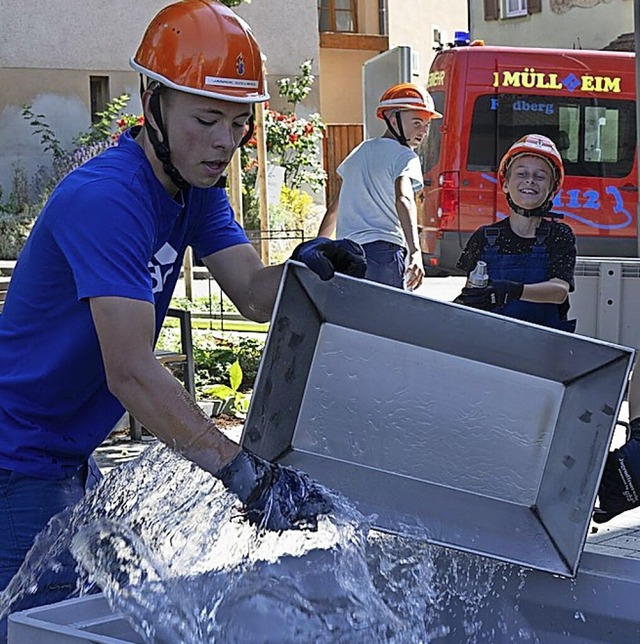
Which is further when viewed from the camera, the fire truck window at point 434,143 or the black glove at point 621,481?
the fire truck window at point 434,143

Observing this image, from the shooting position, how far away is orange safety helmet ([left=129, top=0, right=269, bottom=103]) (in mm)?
2418

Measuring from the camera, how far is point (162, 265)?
2.63 metres

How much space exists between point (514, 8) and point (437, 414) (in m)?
25.8

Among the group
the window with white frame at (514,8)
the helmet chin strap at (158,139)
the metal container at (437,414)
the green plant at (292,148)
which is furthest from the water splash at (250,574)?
the window with white frame at (514,8)

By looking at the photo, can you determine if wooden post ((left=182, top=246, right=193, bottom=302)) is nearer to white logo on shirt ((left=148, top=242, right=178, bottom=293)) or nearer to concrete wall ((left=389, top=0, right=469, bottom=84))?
white logo on shirt ((left=148, top=242, right=178, bottom=293))

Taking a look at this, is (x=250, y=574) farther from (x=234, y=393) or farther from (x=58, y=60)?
(x=58, y=60)

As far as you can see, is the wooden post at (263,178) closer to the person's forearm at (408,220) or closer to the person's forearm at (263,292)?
the person's forearm at (408,220)

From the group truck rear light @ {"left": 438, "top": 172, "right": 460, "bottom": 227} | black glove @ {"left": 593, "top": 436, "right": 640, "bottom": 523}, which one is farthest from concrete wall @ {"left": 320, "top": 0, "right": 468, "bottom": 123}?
black glove @ {"left": 593, "top": 436, "right": 640, "bottom": 523}

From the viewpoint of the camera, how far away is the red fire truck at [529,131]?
14.3 meters

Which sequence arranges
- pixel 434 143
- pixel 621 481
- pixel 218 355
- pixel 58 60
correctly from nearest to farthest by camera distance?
pixel 621 481 < pixel 218 355 < pixel 434 143 < pixel 58 60

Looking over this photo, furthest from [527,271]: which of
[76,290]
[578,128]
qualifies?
[578,128]

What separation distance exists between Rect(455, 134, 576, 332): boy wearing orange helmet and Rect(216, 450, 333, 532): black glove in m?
2.63

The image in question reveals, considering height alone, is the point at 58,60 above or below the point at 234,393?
above

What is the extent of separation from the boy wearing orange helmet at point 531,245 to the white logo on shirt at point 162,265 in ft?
7.57
